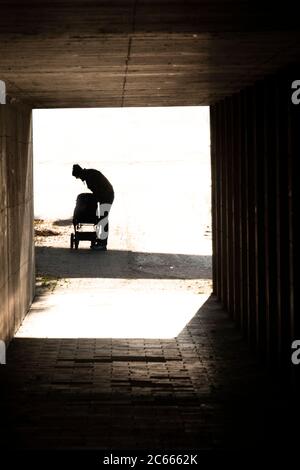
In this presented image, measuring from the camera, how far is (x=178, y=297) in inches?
600

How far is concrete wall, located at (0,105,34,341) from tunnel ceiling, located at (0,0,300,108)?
2.38 ft

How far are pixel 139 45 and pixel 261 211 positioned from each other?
3.57m

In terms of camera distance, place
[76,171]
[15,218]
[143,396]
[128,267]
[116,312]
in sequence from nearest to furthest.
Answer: [143,396] < [15,218] < [116,312] < [128,267] < [76,171]

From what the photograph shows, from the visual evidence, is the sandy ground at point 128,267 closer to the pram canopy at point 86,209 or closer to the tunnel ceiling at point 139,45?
the pram canopy at point 86,209

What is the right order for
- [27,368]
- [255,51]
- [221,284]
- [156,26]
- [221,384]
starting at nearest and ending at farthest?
[156,26] < [255,51] < [221,384] < [27,368] < [221,284]

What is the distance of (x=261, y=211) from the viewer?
10.6 m

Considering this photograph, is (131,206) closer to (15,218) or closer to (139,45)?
(15,218)

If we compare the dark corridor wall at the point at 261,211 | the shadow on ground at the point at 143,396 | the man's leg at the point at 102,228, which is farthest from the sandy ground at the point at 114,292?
the dark corridor wall at the point at 261,211

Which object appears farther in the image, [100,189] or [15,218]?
[100,189]

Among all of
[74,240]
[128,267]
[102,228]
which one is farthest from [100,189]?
[128,267]

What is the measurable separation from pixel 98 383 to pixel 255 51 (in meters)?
3.76

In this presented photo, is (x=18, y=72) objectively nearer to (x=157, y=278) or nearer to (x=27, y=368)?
(x=27, y=368)

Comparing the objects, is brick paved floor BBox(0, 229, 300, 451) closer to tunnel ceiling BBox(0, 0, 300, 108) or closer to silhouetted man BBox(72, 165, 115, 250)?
tunnel ceiling BBox(0, 0, 300, 108)

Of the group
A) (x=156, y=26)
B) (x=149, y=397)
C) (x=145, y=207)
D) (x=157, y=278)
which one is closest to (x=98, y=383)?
(x=149, y=397)
